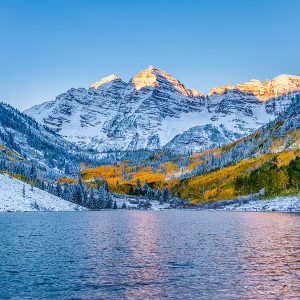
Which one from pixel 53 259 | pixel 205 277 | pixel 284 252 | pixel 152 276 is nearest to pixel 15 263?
pixel 53 259

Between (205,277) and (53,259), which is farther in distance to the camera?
(53,259)

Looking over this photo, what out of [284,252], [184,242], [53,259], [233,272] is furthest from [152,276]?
[184,242]

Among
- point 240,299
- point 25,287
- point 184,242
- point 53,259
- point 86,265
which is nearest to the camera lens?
point 240,299

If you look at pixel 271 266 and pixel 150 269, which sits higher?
pixel 271 266

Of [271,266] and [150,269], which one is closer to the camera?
[150,269]

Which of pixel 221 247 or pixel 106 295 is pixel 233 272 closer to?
pixel 106 295

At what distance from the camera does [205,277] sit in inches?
1684

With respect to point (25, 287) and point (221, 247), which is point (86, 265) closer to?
point (25, 287)

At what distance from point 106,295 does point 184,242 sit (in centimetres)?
3804

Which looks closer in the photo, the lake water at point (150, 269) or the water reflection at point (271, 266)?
the lake water at point (150, 269)

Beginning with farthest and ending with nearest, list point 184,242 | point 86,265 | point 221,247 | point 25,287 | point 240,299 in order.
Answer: point 184,242 < point 221,247 < point 86,265 < point 25,287 < point 240,299

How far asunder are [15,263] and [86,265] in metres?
8.35

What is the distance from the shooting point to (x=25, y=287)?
128 ft

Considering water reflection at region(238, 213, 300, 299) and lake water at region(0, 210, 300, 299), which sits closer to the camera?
lake water at region(0, 210, 300, 299)
